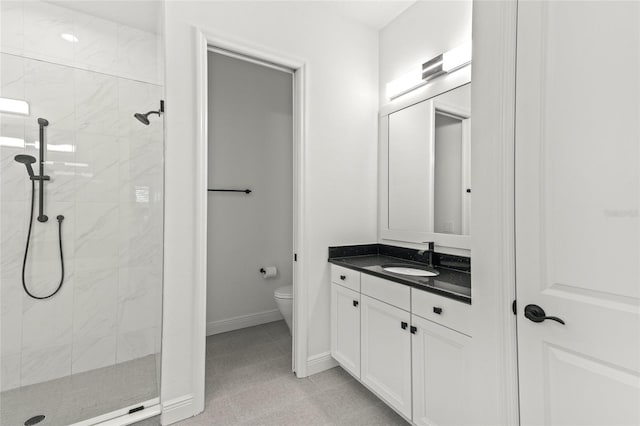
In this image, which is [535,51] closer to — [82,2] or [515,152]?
[515,152]

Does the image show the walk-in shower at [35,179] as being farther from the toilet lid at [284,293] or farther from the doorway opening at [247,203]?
the toilet lid at [284,293]

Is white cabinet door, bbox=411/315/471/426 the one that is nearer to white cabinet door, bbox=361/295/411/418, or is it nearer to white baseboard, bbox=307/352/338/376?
white cabinet door, bbox=361/295/411/418

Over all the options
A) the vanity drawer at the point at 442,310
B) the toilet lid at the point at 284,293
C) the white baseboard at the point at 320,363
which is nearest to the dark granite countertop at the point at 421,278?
the vanity drawer at the point at 442,310

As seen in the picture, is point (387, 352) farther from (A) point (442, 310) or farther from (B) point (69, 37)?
(B) point (69, 37)

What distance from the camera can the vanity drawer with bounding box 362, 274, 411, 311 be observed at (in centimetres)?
155

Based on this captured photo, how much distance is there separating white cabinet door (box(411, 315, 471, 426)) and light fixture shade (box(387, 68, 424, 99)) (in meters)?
1.61

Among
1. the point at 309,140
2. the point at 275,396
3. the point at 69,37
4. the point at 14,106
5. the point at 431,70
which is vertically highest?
the point at 69,37

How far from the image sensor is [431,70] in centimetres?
198

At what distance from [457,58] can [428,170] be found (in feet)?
2.35

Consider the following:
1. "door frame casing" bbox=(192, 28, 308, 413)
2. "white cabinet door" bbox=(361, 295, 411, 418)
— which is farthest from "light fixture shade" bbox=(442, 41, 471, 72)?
"white cabinet door" bbox=(361, 295, 411, 418)

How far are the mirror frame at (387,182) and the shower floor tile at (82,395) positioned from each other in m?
1.91

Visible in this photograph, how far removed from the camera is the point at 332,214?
87.4 inches

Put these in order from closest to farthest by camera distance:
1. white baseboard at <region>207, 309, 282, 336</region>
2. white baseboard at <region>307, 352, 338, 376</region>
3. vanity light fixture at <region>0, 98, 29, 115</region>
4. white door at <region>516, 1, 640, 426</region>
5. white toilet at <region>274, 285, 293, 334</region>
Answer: white door at <region>516, 1, 640, 426</region>, vanity light fixture at <region>0, 98, 29, 115</region>, white baseboard at <region>307, 352, 338, 376</region>, white toilet at <region>274, 285, 293, 334</region>, white baseboard at <region>207, 309, 282, 336</region>

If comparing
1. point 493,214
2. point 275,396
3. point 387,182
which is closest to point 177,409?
point 275,396
